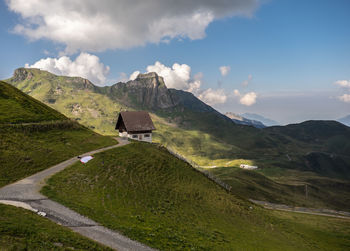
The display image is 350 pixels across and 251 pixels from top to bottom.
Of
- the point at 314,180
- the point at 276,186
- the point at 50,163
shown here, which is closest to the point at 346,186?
the point at 314,180

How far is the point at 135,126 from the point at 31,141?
3461 cm

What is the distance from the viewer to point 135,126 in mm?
77562

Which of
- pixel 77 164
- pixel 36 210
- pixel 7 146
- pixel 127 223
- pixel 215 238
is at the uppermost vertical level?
pixel 7 146

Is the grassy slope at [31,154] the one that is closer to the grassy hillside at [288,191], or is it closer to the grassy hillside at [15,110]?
the grassy hillside at [15,110]

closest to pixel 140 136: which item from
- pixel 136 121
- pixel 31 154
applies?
pixel 136 121

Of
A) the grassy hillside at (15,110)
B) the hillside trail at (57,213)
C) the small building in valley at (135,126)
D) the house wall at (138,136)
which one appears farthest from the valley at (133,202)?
the small building in valley at (135,126)

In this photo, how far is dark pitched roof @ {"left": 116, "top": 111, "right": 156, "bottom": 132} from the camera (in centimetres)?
7684

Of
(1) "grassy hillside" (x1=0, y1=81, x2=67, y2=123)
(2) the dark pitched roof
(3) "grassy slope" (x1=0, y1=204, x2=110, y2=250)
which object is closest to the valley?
(3) "grassy slope" (x1=0, y1=204, x2=110, y2=250)

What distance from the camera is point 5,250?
14664 millimetres

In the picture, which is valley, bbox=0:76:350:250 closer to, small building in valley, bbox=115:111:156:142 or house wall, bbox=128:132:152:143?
house wall, bbox=128:132:152:143

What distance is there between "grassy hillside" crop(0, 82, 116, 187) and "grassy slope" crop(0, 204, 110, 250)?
48.8ft

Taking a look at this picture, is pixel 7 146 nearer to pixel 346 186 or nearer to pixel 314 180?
pixel 314 180

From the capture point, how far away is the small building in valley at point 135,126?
3012 inches

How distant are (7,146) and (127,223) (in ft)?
106
